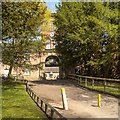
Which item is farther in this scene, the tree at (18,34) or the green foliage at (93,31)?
the green foliage at (93,31)

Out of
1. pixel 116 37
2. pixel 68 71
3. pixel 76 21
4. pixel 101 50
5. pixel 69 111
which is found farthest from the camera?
pixel 68 71

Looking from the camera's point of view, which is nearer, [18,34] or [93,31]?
[18,34]

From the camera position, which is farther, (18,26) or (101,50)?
(101,50)

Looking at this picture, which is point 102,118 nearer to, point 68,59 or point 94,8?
point 94,8

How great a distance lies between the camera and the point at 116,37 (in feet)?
68.7

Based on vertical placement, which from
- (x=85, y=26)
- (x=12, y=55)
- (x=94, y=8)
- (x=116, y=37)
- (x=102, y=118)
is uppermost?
(x=94, y=8)

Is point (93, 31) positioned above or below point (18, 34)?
above

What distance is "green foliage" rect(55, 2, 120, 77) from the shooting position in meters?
21.0

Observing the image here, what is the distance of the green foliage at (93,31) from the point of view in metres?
21.0

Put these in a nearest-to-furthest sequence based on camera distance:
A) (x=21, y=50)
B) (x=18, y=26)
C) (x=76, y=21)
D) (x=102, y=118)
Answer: (x=102, y=118), (x=18, y=26), (x=21, y=50), (x=76, y=21)

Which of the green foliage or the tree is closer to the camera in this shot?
the tree

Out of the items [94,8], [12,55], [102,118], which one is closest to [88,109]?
[102,118]

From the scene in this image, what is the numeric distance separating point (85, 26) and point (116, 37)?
3.77m

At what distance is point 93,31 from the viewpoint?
22.7 meters
